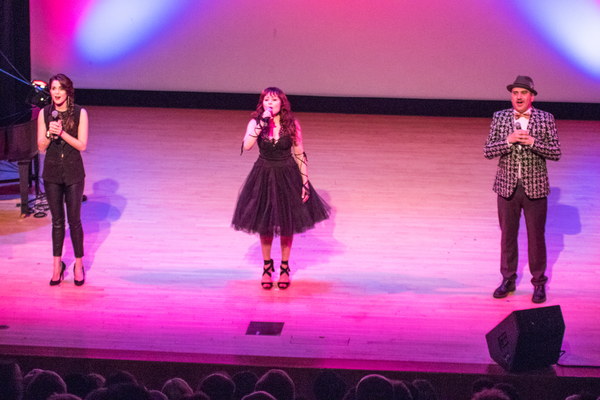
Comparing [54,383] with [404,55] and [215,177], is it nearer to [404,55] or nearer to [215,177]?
[215,177]

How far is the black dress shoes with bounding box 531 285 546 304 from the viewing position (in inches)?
184

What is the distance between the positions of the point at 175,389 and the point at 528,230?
280 centimetres

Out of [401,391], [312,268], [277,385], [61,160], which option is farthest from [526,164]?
[61,160]

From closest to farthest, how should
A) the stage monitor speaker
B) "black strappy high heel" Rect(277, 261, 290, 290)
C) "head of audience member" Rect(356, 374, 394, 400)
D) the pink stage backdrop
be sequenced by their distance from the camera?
"head of audience member" Rect(356, 374, 394, 400) → the stage monitor speaker → "black strappy high heel" Rect(277, 261, 290, 290) → the pink stage backdrop

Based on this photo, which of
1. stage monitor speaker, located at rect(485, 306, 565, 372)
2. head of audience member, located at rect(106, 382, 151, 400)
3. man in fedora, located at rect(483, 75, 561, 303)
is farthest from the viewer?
man in fedora, located at rect(483, 75, 561, 303)

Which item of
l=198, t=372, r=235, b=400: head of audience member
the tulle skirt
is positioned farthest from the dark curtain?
l=198, t=372, r=235, b=400: head of audience member

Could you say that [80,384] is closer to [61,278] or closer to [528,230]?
[61,278]

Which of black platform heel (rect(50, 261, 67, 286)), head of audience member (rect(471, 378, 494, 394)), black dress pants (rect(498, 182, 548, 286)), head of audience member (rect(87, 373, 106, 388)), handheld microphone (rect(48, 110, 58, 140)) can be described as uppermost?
handheld microphone (rect(48, 110, 58, 140))

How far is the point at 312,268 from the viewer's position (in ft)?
17.5

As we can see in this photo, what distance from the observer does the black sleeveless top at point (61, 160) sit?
4648 millimetres

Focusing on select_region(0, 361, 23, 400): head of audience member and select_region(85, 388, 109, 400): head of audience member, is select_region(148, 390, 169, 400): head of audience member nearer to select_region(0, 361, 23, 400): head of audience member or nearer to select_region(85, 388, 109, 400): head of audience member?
select_region(85, 388, 109, 400): head of audience member

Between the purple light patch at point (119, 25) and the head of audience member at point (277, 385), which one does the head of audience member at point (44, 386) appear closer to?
the head of audience member at point (277, 385)

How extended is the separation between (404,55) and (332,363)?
963cm

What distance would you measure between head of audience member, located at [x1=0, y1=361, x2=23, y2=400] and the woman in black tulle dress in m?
2.17
